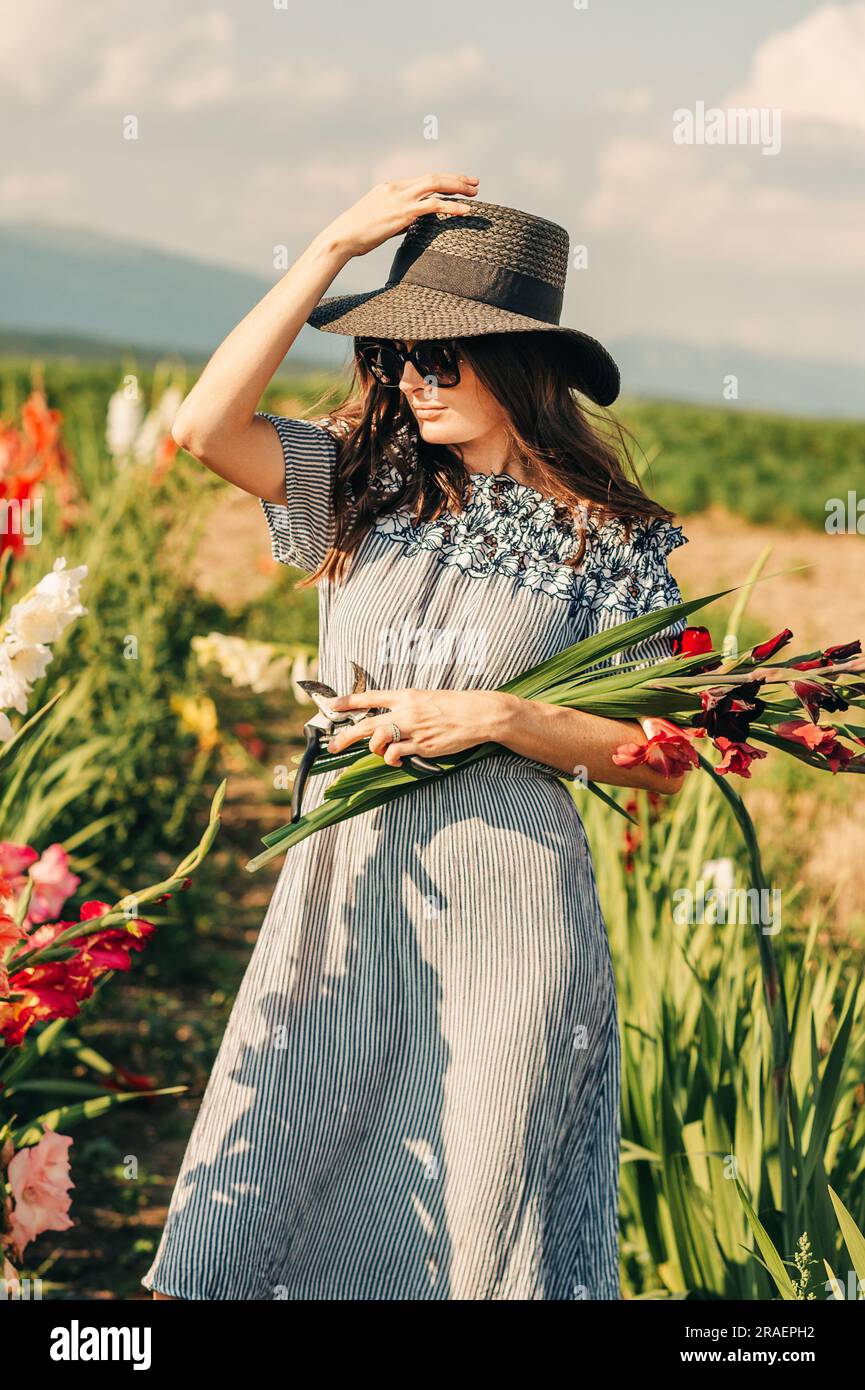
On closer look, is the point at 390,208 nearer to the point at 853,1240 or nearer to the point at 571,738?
the point at 571,738

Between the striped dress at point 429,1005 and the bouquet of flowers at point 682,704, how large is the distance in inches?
2.3

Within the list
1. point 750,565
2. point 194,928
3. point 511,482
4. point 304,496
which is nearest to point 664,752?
point 511,482

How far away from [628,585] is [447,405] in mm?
313

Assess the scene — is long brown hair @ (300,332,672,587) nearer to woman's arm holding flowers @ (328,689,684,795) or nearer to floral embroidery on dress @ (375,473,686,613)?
floral embroidery on dress @ (375,473,686,613)

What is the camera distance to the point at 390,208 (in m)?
1.46

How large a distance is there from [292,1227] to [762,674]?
858mm

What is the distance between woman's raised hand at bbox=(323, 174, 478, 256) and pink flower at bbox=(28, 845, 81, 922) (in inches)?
32.6

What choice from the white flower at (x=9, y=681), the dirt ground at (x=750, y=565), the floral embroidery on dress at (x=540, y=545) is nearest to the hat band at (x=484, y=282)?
the floral embroidery on dress at (x=540, y=545)

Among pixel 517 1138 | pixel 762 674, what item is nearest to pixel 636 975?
pixel 517 1138

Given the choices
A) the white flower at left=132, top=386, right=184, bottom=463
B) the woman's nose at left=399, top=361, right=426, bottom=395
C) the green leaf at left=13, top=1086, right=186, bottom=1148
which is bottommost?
the green leaf at left=13, top=1086, right=186, bottom=1148

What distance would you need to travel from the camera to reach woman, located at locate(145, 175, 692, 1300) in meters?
1.52

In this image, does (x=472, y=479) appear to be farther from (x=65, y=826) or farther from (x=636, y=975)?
(x=65, y=826)

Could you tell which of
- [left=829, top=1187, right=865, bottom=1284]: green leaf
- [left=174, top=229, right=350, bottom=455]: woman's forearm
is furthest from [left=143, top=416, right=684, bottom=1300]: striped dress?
[left=829, top=1187, right=865, bottom=1284]: green leaf

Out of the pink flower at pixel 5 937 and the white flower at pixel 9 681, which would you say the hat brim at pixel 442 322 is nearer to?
the white flower at pixel 9 681
